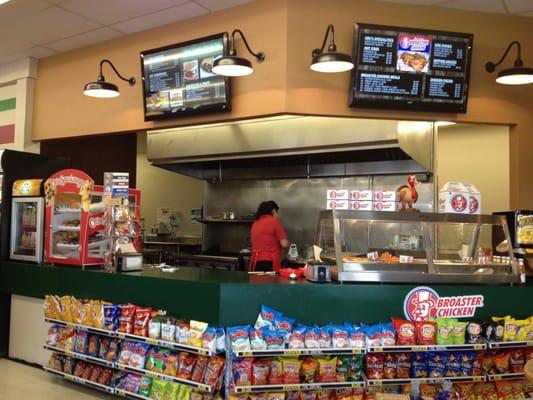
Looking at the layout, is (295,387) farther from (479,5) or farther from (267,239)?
(479,5)

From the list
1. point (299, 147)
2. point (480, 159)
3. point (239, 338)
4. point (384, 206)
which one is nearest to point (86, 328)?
point (239, 338)

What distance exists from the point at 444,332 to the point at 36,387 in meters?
3.31

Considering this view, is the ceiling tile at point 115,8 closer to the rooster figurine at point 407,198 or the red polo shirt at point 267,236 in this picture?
the red polo shirt at point 267,236

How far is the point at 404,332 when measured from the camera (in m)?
3.19

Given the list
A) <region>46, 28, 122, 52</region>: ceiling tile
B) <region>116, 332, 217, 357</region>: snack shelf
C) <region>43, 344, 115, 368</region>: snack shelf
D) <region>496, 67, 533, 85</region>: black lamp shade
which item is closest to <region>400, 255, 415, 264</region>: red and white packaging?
<region>116, 332, 217, 357</region>: snack shelf

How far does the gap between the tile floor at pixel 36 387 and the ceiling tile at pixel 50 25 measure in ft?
11.4

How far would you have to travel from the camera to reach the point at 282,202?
268 inches

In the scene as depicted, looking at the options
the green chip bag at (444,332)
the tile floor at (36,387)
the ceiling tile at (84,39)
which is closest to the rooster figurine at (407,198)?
the green chip bag at (444,332)

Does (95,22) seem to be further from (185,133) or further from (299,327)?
(299,327)

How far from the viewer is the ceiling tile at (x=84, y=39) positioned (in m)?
5.30

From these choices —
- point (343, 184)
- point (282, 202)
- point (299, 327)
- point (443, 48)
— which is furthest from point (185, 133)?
point (299, 327)

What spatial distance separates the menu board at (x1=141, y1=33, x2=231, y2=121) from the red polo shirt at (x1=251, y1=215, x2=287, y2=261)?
1559 mm

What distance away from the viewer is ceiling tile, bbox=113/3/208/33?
4.64 metres

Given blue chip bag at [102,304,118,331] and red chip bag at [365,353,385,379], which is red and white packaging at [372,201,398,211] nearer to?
red chip bag at [365,353,385,379]
